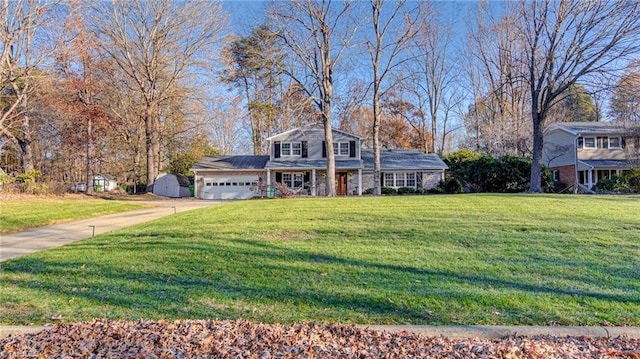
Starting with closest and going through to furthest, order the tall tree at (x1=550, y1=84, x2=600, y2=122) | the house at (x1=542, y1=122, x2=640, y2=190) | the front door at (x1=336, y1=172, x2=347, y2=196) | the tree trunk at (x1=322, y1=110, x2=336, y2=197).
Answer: the tree trunk at (x1=322, y1=110, x2=336, y2=197)
the front door at (x1=336, y1=172, x2=347, y2=196)
the house at (x1=542, y1=122, x2=640, y2=190)
the tall tree at (x1=550, y1=84, x2=600, y2=122)

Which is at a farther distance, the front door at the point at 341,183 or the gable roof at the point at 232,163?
the gable roof at the point at 232,163

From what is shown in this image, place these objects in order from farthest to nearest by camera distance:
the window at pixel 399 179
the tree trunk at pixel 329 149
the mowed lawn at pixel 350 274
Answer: the window at pixel 399 179
the tree trunk at pixel 329 149
the mowed lawn at pixel 350 274

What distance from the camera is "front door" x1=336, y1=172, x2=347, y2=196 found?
87.4ft

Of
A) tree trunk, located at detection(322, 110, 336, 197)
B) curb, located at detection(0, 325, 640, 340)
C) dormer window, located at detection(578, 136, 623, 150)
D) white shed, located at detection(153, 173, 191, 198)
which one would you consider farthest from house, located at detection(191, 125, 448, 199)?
curb, located at detection(0, 325, 640, 340)

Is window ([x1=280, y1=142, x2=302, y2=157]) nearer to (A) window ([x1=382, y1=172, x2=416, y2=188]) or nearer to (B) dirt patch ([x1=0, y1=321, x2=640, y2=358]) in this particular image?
(A) window ([x1=382, y1=172, x2=416, y2=188])

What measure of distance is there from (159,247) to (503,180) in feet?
71.9

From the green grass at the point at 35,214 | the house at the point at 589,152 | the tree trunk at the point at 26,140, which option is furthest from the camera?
the house at the point at 589,152

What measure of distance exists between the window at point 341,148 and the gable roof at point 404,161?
5.07ft

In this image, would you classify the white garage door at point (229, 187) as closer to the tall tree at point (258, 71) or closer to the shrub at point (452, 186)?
the tall tree at point (258, 71)

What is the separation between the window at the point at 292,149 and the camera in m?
27.0

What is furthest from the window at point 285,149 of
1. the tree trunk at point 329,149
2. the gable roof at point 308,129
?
the tree trunk at point 329,149

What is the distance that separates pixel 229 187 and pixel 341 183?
8.14m

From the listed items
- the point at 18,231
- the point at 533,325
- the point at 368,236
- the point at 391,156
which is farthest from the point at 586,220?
the point at 391,156

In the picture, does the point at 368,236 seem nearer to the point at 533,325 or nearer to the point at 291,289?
the point at 291,289
